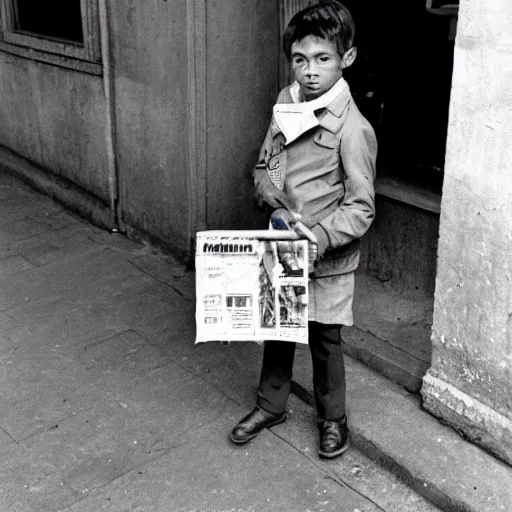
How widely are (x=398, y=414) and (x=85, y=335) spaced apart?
5.98ft

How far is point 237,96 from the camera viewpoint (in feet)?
16.5

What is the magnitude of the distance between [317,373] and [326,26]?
1.41m

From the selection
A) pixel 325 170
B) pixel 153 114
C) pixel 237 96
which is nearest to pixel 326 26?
pixel 325 170

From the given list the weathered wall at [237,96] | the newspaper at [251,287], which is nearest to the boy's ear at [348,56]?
the newspaper at [251,287]

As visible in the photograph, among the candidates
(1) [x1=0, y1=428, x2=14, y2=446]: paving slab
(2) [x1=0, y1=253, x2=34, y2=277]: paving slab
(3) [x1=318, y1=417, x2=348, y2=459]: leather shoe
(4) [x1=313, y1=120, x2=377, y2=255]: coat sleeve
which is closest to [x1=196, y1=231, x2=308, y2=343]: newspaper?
(4) [x1=313, y1=120, x2=377, y2=255]: coat sleeve

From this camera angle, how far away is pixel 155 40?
16.9ft

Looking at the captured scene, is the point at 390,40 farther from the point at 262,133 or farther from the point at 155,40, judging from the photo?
the point at 155,40

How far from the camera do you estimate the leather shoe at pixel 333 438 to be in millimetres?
3570

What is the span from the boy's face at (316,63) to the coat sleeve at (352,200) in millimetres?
211

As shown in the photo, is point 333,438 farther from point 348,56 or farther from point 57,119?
point 57,119

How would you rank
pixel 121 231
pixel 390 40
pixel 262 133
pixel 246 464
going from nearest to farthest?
pixel 246 464, pixel 390 40, pixel 262 133, pixel 121 231

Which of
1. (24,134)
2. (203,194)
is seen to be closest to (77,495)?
(203,194)

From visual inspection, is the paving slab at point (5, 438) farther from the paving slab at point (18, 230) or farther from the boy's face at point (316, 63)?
the paving slab at point (18, 230)

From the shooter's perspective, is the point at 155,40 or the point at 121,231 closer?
the point at 155,40
